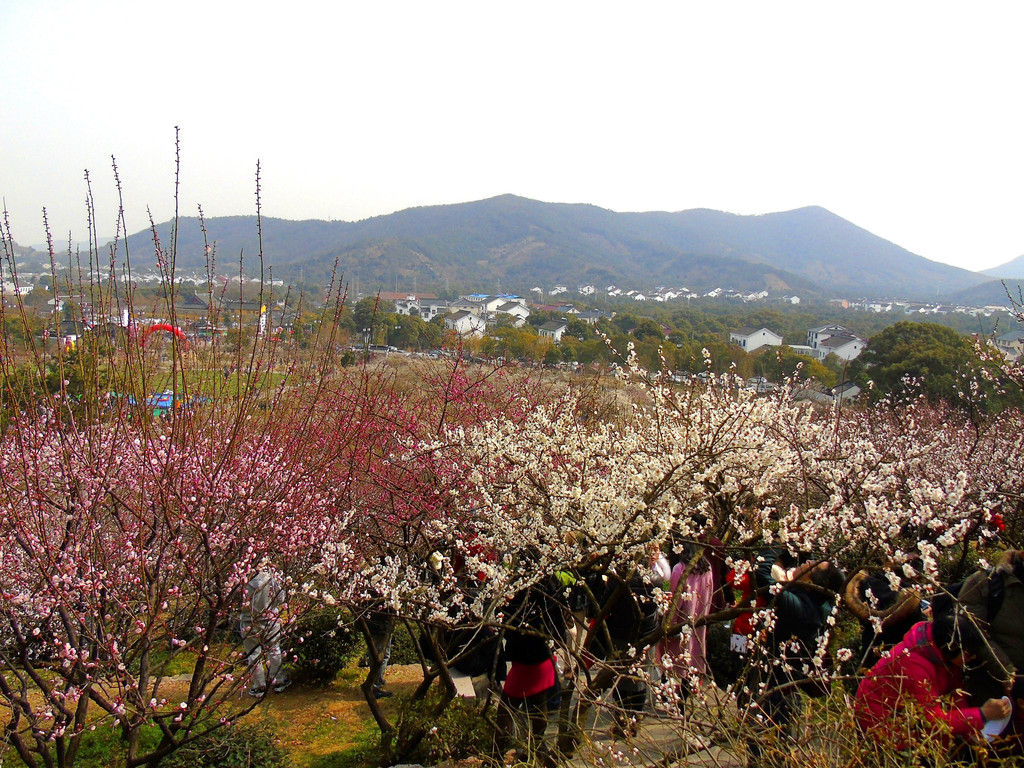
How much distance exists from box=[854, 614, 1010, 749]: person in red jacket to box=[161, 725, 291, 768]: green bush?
350cm

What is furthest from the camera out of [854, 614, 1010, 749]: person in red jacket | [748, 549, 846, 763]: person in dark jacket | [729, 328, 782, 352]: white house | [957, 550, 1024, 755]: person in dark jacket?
[729, 328, 782, 352]: white house

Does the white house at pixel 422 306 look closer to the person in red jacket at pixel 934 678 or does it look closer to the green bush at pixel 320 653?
the green bush at pixel 320 653

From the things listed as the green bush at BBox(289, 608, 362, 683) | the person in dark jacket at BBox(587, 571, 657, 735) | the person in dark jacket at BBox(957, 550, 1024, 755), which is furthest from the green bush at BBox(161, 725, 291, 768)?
the person in dark jacket at BBox(957, 550, 1024, 755)

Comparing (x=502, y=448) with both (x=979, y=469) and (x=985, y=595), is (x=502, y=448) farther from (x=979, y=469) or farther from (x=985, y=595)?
(x=979, y=469)

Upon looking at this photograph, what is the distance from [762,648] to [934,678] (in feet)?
2.71

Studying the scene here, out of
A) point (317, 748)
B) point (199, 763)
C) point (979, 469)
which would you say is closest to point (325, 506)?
point (199, 763)

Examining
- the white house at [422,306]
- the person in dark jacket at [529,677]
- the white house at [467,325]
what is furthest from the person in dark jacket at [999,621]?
the white house at [422,306]

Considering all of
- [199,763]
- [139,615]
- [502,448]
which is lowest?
[199,763]

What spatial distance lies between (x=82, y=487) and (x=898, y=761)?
420 centimetres

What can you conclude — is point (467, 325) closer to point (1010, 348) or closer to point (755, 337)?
point (755, 337)

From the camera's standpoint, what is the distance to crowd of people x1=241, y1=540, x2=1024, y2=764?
9.55 feet

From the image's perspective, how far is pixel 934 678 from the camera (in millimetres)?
3129

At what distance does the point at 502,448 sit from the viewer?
4.54 metres

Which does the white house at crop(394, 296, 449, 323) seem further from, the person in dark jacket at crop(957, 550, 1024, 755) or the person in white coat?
the person in dark jacket at crop(957, 550, 1024, 755)
